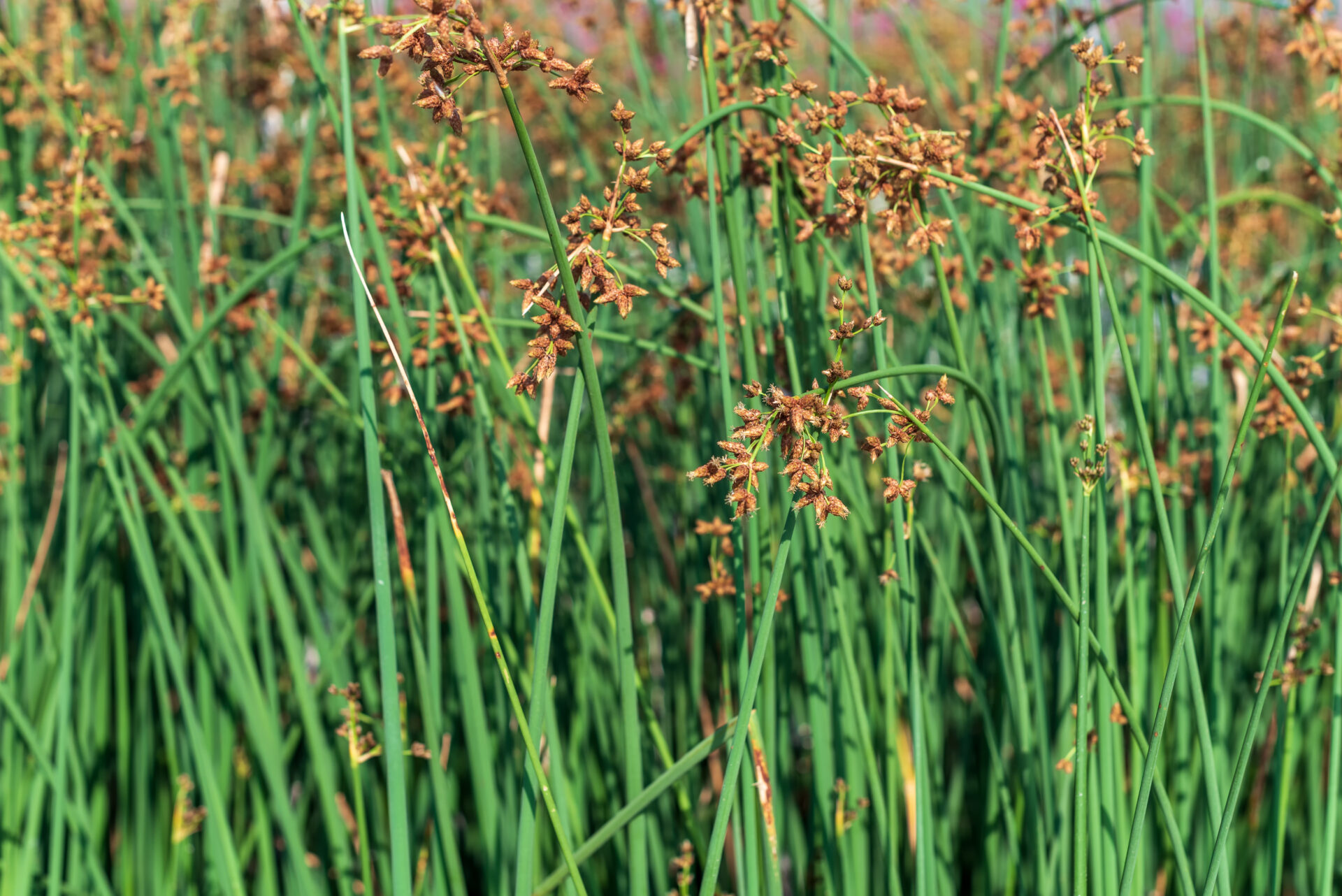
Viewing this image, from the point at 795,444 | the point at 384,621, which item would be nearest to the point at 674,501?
the point at 384,621

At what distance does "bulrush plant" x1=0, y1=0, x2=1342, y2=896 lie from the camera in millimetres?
966

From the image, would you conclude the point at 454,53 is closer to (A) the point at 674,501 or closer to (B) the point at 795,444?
(B) the point at 795,444

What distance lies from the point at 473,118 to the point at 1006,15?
2.73ft

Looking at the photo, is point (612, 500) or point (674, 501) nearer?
point (612, 500)

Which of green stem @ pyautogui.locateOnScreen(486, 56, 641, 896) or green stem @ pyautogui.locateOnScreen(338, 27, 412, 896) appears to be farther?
green stem @ pyautogui.locateOnScreen(338, 27, 412, 896)

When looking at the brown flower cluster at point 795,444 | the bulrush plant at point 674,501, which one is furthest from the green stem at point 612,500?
the brown flower cluster at point 795,444

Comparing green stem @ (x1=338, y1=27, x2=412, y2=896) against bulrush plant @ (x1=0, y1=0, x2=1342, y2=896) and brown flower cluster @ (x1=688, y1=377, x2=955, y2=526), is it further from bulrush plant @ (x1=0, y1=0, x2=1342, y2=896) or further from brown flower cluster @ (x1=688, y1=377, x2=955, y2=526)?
brown flower cluster @ (x1=688, y1=377, x2=955, y2=526)

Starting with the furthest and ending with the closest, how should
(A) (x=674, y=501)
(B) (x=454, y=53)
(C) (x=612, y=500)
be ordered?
(A) (x=674, y=501) < (C) (x=612, y=500) < (B) (x=454, y=53)

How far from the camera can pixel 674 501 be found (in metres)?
2.03

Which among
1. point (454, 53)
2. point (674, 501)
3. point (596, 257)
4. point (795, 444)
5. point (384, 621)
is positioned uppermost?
point (454, 53)

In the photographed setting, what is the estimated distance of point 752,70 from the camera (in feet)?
4.74

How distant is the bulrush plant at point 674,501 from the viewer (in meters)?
0.97

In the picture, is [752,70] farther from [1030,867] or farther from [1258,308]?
[1030,867]

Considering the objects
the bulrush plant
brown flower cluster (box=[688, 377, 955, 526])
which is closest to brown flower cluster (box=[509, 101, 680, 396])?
the bulrush plant
